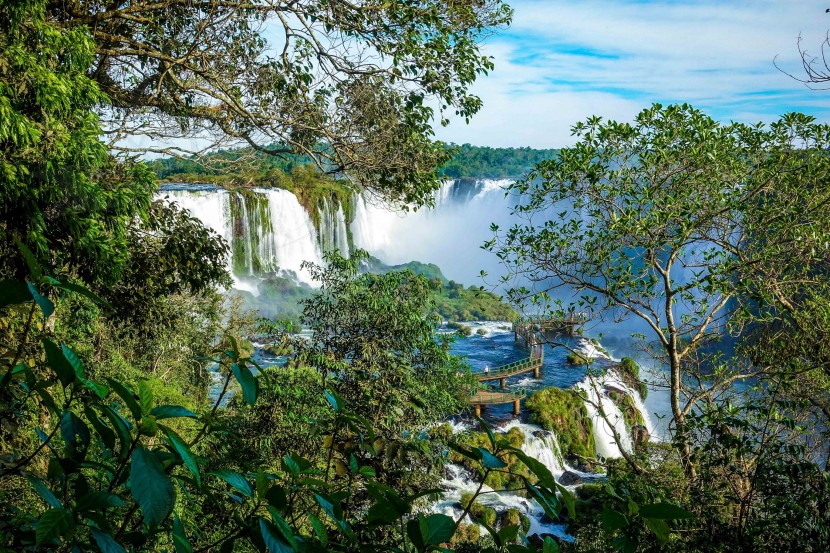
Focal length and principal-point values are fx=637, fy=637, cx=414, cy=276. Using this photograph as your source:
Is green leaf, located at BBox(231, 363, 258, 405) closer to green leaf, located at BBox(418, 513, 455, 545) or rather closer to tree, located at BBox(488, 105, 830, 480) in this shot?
green leaf, located at BBox(418, 513, 455, 545)

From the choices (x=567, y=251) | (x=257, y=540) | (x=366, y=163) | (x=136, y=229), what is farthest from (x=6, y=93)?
(x=567, y=251)

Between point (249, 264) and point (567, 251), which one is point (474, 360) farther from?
point (567, 251)

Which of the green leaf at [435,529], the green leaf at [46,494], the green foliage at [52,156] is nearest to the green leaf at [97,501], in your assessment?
the green leaf at [46,494]


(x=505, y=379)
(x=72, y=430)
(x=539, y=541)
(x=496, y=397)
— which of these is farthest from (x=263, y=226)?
(x=72, y=430)

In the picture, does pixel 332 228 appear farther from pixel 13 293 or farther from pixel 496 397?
pixel 13 293

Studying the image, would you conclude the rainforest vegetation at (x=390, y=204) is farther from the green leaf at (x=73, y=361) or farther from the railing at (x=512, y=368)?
the railing at (x=512, y=368)

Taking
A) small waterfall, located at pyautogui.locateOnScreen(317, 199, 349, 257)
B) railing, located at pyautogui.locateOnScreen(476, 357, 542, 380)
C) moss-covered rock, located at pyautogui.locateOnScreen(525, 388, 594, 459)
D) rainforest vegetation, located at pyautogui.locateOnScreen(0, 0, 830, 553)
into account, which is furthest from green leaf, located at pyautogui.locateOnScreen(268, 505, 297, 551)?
small waterfall, located at pyautogui.locateOnScreen(317, 199, 349, 257)
